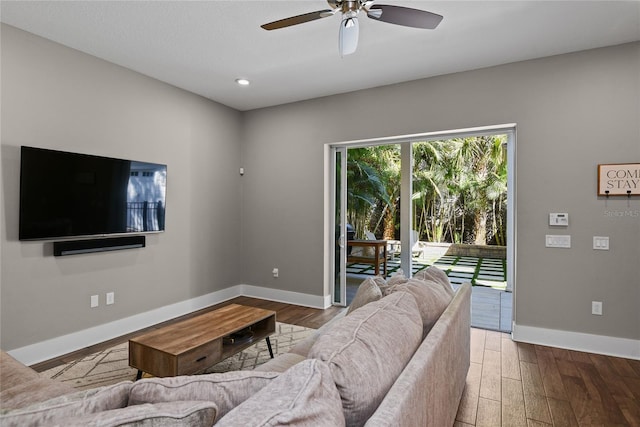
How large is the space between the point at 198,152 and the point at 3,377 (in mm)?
3122

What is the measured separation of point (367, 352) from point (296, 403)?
1.18ft

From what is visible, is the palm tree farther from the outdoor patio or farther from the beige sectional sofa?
the beige sectional sofa

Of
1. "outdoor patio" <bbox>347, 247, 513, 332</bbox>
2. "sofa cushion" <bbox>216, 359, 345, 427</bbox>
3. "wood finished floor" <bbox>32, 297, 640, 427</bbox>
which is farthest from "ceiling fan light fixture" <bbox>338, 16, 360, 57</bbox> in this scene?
"outdoor patio" <bbox>347, 247, 513, 332</bbox>

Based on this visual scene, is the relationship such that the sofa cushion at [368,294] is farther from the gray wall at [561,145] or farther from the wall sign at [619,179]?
the wall sign at [619,179]

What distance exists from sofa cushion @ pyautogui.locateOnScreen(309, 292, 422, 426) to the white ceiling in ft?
7.33

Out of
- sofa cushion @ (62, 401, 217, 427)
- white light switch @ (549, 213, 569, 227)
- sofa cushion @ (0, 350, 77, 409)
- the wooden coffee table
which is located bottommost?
the wooden coffee table

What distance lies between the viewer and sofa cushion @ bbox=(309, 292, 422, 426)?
96cm

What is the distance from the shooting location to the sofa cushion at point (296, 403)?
73cm

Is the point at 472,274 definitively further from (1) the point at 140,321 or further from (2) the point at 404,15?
(1) the point at 140,321

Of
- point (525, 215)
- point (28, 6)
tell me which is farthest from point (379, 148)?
point (28, 6)

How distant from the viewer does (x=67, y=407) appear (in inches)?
30.5

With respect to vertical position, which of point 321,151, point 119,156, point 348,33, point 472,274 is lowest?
point 472,274

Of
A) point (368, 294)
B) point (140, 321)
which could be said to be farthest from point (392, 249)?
point (140, 321)

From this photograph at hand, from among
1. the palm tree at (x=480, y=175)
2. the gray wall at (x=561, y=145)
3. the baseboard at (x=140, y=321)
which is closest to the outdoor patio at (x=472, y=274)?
the palm tree at (x=480, y=175)
